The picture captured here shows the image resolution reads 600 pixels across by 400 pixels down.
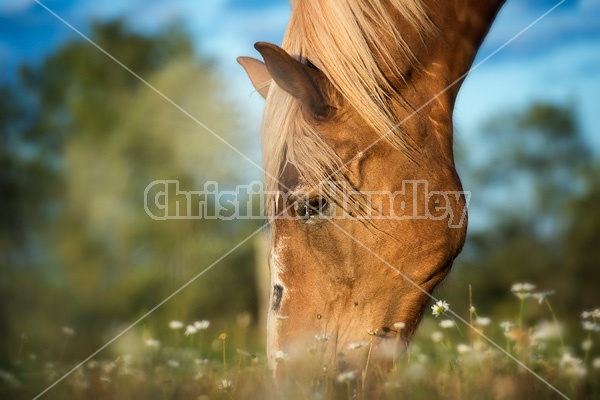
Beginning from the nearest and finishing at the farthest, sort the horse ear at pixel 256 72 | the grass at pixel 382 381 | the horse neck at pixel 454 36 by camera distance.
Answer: the grass at pixel 382 381, the horse neck at pixel 454 36, the horse ear at pixel 256 72

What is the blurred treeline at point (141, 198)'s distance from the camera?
1409 centimetres

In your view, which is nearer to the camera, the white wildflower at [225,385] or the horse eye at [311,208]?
the white wildflower at [225,385]

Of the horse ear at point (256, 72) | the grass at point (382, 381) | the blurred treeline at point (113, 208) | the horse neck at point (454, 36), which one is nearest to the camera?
the grass at point (382, 381)

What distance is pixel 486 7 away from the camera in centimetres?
330

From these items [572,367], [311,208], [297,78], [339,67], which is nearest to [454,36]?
[339,67]

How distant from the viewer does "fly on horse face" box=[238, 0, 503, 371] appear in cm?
268

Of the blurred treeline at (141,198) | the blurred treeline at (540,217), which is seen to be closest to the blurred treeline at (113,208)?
the blurred treeline at (141,198)

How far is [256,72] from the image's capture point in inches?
132

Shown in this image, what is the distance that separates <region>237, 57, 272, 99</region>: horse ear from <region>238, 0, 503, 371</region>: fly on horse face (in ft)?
1.24

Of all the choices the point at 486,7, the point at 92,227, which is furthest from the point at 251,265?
the point at 486,7

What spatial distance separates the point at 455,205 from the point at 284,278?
3.13ft

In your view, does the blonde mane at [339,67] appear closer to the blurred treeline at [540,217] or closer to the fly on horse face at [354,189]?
the fly on horse face at [354,189]

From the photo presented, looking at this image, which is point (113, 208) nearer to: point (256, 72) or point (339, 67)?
point (256, 72)

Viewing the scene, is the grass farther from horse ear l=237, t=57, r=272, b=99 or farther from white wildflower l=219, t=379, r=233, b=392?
horse ear l=237, t=57, r=272, b=99
